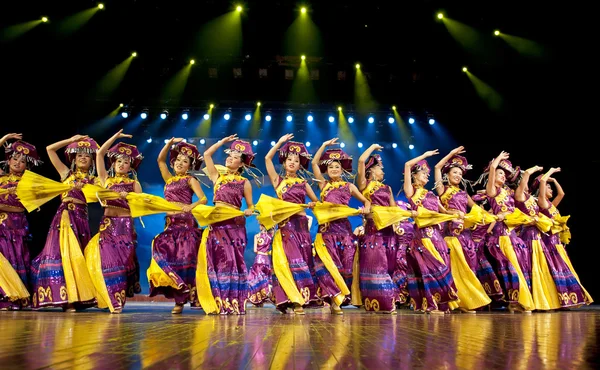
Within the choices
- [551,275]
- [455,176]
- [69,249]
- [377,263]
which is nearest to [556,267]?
[551,275]

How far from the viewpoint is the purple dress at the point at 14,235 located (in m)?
6.79

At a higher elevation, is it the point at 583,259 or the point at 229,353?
the point at 583,259

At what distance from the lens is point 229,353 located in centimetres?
253

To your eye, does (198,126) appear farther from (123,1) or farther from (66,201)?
(66,201)

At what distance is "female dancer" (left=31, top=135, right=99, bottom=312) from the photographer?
6.36 metres

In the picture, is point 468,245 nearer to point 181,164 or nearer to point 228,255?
point 228,255

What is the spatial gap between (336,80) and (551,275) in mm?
5867

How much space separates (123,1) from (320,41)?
3496 mm

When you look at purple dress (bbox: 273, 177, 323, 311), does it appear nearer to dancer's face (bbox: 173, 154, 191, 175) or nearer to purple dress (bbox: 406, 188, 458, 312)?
dancer's face (bbox: 173, 154, 191, 175)

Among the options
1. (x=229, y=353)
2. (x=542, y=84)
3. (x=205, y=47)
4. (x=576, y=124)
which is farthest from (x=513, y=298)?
(x=205, y=47)

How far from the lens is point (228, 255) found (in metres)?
6.04

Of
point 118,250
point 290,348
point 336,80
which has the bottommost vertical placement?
point 290,348

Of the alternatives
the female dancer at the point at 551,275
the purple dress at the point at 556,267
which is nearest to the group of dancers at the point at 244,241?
the female dancer at the point at 551,275

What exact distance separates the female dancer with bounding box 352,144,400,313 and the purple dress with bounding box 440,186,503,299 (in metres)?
0.85
